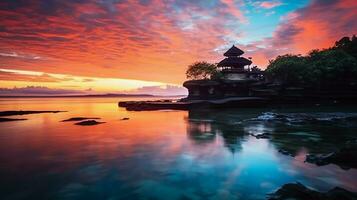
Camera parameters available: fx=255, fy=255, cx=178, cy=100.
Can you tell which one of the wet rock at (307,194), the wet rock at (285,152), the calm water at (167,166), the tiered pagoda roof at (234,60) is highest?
the tiered pagoda roof at (234,60)

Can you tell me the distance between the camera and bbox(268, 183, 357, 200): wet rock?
634cm

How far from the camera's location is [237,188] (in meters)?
A: 8.68

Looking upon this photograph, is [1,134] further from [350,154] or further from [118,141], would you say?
[350,154]

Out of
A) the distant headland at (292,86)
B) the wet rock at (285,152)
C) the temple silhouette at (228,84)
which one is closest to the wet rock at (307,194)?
the wet rock at (285,152)

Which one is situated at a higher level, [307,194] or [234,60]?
[234,60]

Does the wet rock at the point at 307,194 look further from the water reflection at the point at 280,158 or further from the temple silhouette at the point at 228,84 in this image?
the temple silhouette at the point at 228,84

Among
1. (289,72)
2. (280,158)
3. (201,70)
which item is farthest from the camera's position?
(201,70)

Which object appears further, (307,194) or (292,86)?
(292,86)

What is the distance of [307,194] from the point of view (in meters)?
6.76

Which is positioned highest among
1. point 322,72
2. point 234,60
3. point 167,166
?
point 234,60

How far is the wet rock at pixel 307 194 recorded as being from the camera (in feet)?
20.8

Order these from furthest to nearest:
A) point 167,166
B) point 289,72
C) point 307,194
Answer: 1. point 289,72
2. point 167,166
3. point 307,194

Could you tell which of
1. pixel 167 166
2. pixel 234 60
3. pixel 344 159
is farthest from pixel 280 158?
pixel 234 60

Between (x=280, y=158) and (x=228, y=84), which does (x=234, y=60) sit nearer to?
(x=228, y=84)
